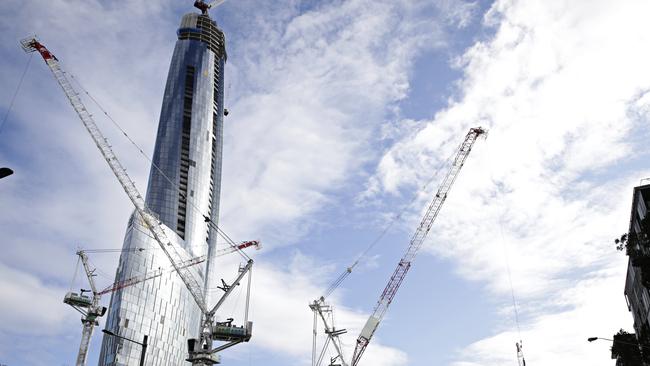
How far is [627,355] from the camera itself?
7100 cm

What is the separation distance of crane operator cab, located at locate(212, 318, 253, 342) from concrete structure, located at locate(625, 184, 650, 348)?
206ft

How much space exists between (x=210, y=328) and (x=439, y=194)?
74.4 m

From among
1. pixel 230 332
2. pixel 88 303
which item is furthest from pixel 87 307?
pixel 230 332

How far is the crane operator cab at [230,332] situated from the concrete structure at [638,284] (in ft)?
206

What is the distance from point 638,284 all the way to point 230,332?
7623 centimetres

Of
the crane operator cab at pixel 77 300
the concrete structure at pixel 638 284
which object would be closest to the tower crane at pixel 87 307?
the crane operator cab at pixel 77 300

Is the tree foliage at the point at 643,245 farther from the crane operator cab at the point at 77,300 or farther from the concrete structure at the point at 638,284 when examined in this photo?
the crane operator cab at the point at 77,300

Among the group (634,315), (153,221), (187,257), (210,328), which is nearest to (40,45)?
(153,221)

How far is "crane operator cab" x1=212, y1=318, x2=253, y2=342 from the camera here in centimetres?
9912

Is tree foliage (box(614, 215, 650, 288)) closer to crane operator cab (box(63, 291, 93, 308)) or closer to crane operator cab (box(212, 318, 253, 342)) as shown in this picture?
crane operator cab (box(212, 318, 253, 342))

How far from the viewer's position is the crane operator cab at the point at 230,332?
325 ft

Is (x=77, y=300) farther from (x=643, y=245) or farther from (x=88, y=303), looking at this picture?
(x=643, y=245)

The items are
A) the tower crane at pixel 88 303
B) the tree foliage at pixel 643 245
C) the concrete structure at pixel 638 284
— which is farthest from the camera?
the tower crane at pixel 88 303

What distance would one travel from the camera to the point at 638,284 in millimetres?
103312
